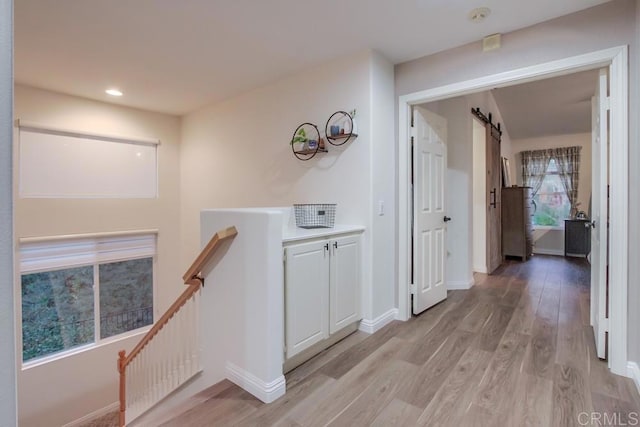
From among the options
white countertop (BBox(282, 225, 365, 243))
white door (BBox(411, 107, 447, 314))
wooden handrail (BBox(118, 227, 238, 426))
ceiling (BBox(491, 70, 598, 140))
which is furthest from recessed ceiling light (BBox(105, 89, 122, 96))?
ceiling (BBox(491, 70, 598, 140))

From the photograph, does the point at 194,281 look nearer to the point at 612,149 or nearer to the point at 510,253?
the point at 612,149

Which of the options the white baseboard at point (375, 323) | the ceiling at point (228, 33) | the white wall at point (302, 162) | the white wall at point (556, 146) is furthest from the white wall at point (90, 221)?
the white wall at point (556, 146)

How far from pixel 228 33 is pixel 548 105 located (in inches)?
208

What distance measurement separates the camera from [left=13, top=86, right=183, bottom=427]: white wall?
149 inches

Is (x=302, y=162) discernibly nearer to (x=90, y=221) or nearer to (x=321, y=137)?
(x=321, y=137)

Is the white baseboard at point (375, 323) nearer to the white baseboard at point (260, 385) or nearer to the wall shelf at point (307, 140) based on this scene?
the white baseboard at point (260, 385)

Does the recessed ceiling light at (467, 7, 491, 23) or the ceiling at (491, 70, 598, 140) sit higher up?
the ceiling at (491, 70, 598, 140)

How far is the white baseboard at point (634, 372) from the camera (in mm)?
1900

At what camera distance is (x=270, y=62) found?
3133mm

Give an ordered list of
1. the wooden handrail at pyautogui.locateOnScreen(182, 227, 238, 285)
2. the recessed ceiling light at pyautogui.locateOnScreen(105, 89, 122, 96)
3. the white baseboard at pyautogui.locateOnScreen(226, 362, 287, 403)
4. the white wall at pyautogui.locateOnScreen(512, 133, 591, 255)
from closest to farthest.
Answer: the white baseboard at pyautogui.locateOnScreen(226, 362, 287, 403) → the wooden handrail at pyautogui.locateOnScreen(182, 227, 238, 285) → the recessed ceiling light at pyautogui.locateOnScreen(105, 89, 122, 96) → the white wall at pyautogui.locateOnScreen(512, 133, 591, 255)

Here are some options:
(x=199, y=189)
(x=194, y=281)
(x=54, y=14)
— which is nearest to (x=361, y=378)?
(x=194, y=281)

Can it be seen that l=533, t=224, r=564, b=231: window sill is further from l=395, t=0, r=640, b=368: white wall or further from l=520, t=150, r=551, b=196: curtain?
l=395, t=0, r=640, b=368: white wall

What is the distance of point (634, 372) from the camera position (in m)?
1.95

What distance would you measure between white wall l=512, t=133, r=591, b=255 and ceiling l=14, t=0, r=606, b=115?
5718 mm
